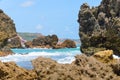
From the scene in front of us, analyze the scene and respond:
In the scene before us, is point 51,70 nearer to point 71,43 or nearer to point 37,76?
point 37,76

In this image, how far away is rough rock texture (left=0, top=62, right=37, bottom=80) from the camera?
8414mm

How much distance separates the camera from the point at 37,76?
8.34 meters

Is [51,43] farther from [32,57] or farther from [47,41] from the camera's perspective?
[32,57]

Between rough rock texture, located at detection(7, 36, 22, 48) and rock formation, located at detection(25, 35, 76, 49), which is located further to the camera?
rough rock texture, located at detection(7, 36, 22, 48)

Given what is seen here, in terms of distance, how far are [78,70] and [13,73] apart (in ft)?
4.35

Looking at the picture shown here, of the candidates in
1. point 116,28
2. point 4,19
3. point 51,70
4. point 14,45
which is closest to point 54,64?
point 51,70

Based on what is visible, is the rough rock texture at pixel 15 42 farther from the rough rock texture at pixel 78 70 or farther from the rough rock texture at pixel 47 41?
the rough rock texture at pixel 78 70

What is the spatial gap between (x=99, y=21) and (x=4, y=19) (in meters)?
27.6

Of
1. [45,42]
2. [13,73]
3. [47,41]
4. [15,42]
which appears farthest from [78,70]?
[15,42]

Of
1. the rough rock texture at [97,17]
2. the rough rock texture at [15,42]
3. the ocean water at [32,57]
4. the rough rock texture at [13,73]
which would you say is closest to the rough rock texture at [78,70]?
the rough rock texture at [13,73]

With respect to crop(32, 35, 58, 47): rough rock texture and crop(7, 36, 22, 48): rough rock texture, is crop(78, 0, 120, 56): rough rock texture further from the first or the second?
crop(7, 36, 22, 48): rough rock texture

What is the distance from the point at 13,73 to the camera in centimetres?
848

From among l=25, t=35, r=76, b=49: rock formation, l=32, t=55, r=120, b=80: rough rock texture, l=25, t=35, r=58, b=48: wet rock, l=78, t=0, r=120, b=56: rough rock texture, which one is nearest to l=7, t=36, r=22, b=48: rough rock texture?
l=25, t=35, r=58, b=48: wet rock

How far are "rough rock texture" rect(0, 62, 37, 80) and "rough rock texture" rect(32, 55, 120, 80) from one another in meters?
0.30
